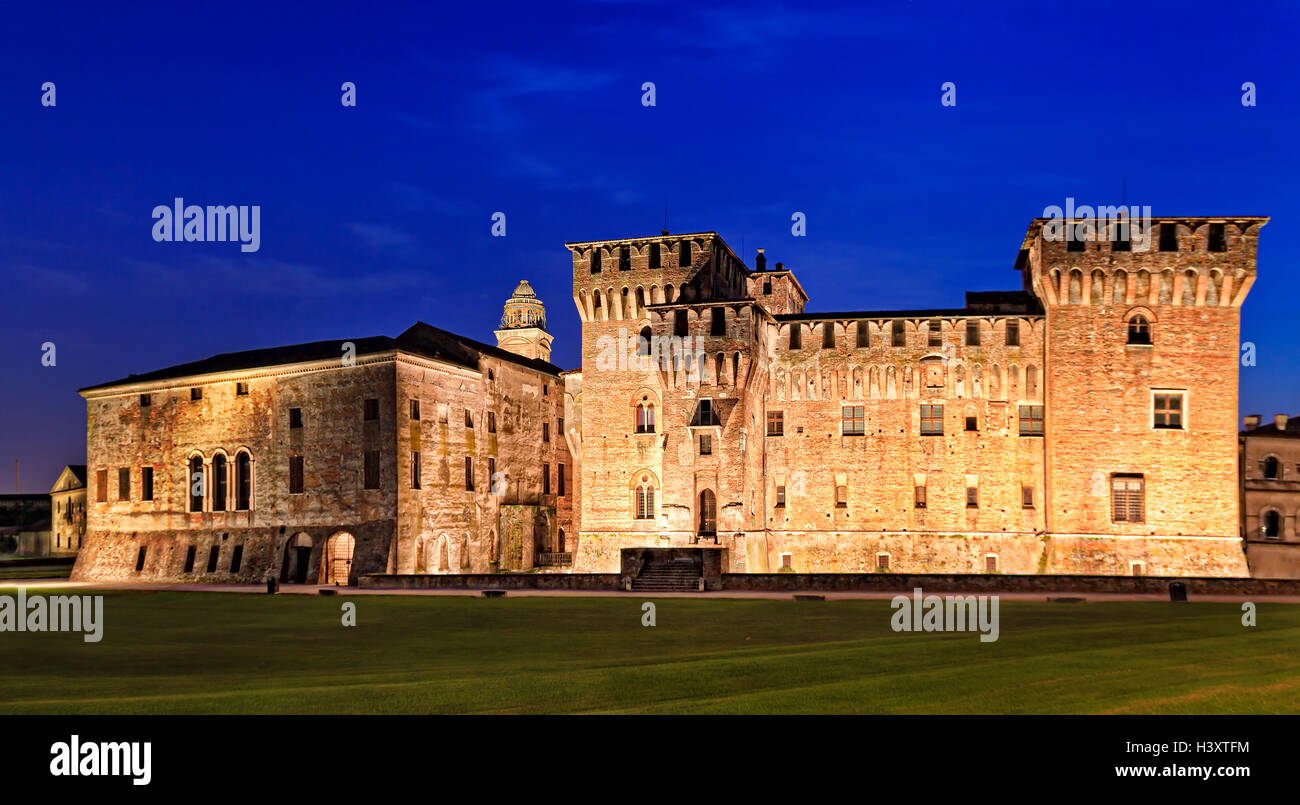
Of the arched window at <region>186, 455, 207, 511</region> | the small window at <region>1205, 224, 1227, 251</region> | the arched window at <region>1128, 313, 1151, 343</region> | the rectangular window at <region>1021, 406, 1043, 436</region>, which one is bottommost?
the arched window at <region>186, 455, 207, 511</region>

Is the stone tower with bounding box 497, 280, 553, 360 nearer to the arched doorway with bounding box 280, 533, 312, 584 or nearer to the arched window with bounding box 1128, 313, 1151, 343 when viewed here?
the arched doorway with bounding box 280, 533, 312, 584

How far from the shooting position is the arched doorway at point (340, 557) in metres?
48.5

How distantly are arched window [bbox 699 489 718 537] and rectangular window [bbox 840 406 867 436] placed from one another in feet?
22.9

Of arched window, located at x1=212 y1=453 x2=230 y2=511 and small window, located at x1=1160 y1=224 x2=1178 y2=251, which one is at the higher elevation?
small window, located at x1=1160 y1=224 x2=1178 y2=251

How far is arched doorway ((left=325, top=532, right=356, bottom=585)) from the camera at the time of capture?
4853cm

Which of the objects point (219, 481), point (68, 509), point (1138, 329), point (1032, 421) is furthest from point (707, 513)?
point (68, 509)

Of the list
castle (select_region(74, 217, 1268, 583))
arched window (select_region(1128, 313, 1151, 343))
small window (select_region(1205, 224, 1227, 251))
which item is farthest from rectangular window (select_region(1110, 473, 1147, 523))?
small window (select_region(1205, 224, 1227, 251))

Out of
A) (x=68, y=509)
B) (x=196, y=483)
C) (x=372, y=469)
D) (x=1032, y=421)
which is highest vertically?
(x=1032, y=421)

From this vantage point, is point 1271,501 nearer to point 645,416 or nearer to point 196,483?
point 645,416

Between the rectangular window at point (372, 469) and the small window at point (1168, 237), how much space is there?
35.8 metres

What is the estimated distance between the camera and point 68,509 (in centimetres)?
9388

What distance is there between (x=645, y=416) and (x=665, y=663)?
32.7 metres

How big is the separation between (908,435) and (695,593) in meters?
15.9
